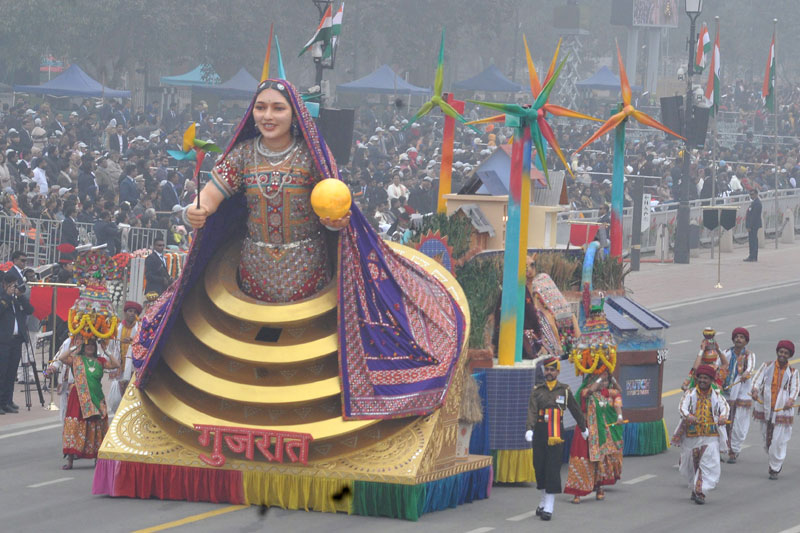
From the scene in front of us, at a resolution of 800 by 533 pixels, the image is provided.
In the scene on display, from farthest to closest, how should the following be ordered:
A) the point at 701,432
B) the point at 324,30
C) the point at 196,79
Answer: the point at 196,79
the point at 324,30
the point at 701,432

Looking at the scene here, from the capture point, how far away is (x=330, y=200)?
45.2ft

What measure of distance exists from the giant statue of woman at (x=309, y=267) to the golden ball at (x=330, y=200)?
0.15 m

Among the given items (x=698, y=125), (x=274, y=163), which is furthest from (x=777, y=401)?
(x=698, y=125)

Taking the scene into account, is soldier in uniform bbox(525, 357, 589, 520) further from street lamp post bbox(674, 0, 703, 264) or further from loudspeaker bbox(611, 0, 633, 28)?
loudspeaker bbox(611, 0, 633, 28)

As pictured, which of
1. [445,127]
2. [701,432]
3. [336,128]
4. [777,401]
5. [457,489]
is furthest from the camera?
[336,128]

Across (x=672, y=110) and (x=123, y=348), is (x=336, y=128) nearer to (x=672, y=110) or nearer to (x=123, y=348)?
(x=123, y=348)

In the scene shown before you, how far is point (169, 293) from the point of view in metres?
14.9

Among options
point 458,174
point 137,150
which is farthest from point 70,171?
point 458,174

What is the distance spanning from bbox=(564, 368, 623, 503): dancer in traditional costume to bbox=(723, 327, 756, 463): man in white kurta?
8.76 ft

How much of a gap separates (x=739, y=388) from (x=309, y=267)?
6.11 metres

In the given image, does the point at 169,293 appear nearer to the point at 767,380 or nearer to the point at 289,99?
the point at 289,99

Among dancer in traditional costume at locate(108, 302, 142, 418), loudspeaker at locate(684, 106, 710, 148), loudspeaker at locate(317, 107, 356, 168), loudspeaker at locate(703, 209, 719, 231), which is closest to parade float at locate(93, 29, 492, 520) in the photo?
dancer in traditional costume at locate(108, 302, 142, 418)

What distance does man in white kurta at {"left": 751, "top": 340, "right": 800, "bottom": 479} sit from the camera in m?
17.0

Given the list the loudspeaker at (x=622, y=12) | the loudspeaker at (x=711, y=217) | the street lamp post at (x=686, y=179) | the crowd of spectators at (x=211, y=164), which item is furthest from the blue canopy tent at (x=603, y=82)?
the loudspeaker at (x=711, y=217)
